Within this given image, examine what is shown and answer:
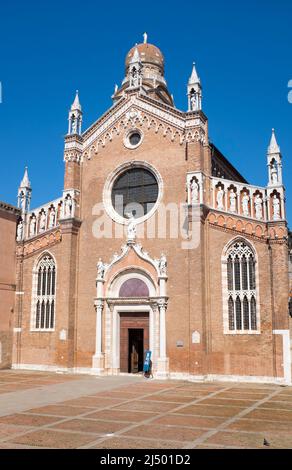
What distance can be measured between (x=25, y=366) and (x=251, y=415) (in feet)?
56.7

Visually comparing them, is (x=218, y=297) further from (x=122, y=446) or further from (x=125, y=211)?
(x=122, y=446)

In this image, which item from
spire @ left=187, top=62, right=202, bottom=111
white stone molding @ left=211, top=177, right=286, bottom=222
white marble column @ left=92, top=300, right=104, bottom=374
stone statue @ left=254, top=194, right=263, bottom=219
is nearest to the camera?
white stone molding @ left=211, top=177, right=286, bottom=222

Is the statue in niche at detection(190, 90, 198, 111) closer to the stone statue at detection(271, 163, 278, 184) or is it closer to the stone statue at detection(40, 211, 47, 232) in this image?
the stone statue at detection(271, 163, 278, 184)

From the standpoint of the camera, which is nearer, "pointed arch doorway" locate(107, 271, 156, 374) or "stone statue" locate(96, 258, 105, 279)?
"pointed arch doorway" locate(107, 271, 156, 374)

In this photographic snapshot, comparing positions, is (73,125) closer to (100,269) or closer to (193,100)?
(193,100)

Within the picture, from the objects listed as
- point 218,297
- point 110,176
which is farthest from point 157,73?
point 218,297

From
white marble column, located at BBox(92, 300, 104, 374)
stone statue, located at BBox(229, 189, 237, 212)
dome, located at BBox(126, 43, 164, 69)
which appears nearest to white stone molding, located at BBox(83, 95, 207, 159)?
stone statue, located at BBox(229, 189, 237, 212)

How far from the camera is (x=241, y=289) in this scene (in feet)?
75.8

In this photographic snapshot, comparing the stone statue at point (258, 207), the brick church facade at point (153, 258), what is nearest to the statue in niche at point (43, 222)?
the brick church facade at point (153, 258)

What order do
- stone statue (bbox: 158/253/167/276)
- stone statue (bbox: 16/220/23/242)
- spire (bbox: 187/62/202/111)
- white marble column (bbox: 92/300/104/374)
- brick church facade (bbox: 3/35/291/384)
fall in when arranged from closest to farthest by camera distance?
brick church facade (bbox: 3/35/291/384) < stone statue (bbox: 158/253/167/276) < white marble column (bbox: 92/300/104/374) < spire (bbox: 187/62/202/111) < stone statue (bbox: 16/220/23/242)

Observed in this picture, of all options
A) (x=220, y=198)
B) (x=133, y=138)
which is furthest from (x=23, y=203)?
(x=220, y=198)

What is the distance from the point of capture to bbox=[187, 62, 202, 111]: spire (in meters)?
25.5

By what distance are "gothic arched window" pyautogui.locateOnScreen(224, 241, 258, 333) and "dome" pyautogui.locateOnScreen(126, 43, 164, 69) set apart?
19245 mm

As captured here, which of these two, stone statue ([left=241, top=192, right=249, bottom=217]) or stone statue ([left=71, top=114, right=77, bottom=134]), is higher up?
stone statue ([left=71, top=114, right=77, bottom=134])
